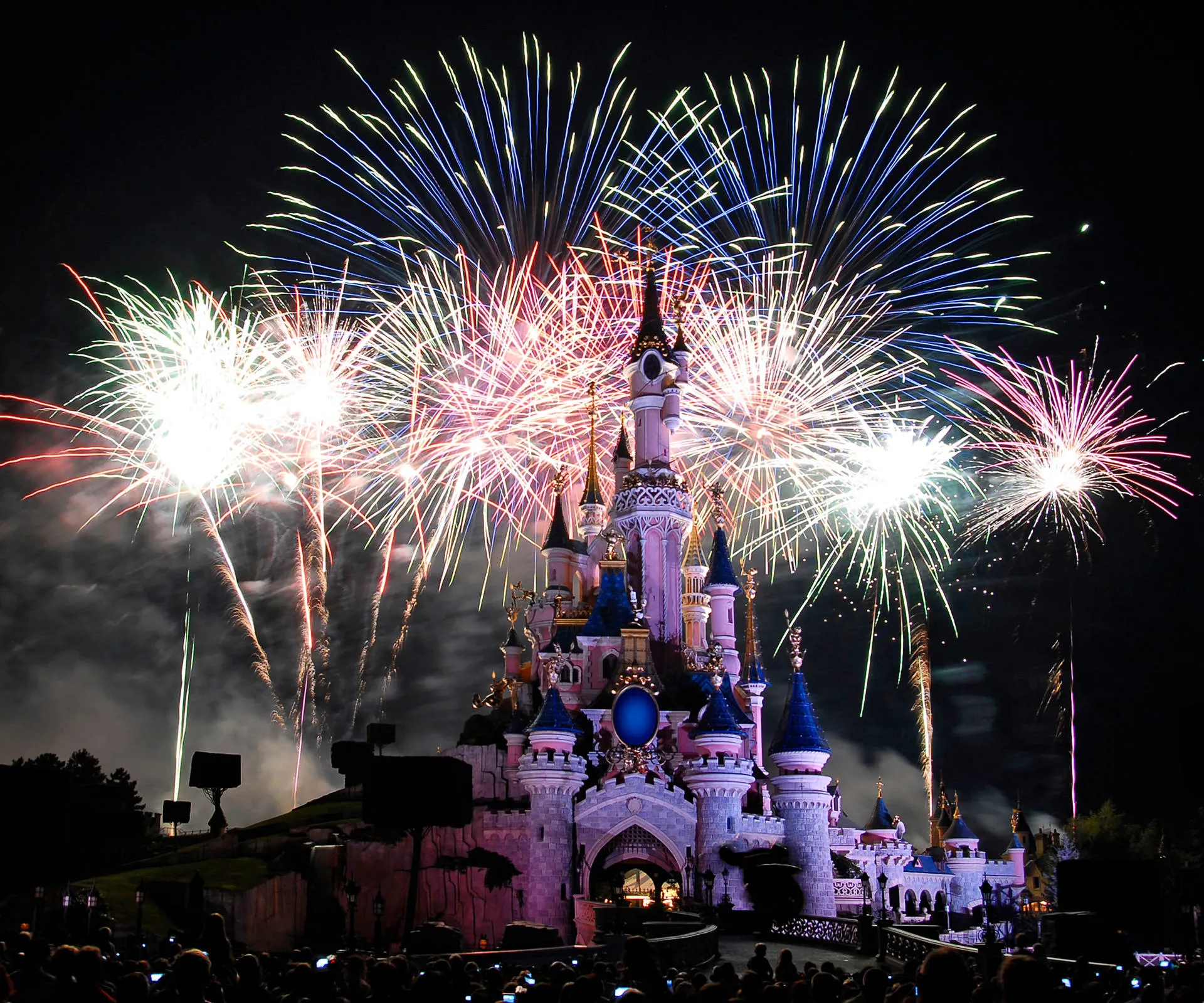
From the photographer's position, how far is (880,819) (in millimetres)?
65625

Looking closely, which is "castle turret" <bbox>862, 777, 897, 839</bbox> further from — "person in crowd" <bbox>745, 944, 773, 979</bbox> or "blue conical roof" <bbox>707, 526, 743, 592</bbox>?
"person in crowd" <bbox>745, 944, 773, 979</bbox>

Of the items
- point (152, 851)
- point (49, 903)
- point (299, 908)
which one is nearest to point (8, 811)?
point (49, 903)

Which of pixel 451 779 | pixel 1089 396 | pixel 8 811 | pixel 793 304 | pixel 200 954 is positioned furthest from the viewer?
pixel 1089 396

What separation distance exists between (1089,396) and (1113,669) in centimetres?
2029

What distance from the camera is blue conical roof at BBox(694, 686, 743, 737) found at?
4916 centimetres

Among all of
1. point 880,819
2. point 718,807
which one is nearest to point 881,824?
point 880,819

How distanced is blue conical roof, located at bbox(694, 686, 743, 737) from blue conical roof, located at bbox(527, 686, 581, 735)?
4983 millimetres

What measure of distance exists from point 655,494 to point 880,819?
21448mm

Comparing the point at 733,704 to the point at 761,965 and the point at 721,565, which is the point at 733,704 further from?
the point at 761,965

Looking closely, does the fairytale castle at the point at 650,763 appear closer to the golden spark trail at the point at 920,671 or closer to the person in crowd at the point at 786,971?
the golden spark trail at the point at 920,671

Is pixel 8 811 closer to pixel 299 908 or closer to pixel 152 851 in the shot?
pixel 299 908

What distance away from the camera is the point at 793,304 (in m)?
44.1

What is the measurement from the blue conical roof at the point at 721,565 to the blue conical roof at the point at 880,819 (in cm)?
1451

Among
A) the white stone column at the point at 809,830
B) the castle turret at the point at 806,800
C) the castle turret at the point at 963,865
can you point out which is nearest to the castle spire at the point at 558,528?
the castle turret at the point at 806,800
